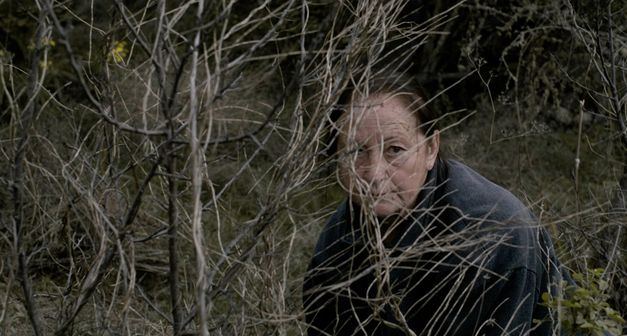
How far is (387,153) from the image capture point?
256 cm

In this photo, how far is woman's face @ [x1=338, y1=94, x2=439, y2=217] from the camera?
238 centimetres

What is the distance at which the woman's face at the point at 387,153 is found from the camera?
2.38 metres

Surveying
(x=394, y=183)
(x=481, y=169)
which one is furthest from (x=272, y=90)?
(x=394, y=183)

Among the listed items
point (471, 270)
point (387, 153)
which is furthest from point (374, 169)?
point (471, 270)

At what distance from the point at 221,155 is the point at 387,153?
430 millimetres

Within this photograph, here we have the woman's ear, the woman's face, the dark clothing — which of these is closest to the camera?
the woman's face

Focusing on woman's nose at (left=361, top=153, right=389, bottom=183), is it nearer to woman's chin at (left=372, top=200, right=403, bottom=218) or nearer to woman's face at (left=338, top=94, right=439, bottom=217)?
woman's face at (left=338, top=94, right=439, bottom=217)

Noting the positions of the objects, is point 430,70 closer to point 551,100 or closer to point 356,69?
point 551,100

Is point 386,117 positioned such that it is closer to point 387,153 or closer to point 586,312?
point 387,153

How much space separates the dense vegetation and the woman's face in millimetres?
93

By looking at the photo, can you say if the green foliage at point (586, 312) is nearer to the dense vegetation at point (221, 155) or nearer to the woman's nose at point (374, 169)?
the dense vegetation at point (221, 155)

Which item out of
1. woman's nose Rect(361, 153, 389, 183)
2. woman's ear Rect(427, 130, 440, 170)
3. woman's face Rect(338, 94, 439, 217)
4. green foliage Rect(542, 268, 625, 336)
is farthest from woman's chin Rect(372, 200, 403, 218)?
A: green foliage Rect(542, 268, 625, 336)

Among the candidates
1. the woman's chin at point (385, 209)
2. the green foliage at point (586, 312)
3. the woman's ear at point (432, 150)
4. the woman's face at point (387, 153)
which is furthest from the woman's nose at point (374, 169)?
the green foliage at point (586, 312)

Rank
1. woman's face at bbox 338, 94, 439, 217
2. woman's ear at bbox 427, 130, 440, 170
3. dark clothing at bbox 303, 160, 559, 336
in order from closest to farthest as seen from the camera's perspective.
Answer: woman's face at bbox 338, 94, 439, 217, dark clothing at bbox 303, 160, 559, 336, woman's ear at bbox 427, 130, 440, 170
